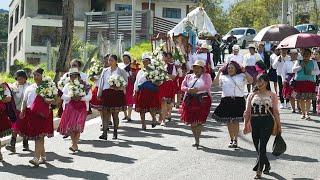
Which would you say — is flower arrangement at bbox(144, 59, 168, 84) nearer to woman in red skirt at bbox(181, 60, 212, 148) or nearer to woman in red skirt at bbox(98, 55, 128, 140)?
woman in red skirt at bbox(98, 55, 128, 140)

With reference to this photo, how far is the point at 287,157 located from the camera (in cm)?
1114

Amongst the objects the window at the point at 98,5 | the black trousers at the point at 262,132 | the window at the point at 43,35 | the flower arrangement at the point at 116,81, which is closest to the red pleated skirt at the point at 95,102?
the flower arrangement at the point at 116,81

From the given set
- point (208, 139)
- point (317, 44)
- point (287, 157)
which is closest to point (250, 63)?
point (317, 44)

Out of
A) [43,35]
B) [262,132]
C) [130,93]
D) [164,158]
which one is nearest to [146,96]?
[130,93]

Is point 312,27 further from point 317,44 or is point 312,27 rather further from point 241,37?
point 317,44

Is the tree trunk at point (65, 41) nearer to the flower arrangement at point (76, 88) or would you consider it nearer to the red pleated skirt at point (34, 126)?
the flower arrangement at point (76, 88)

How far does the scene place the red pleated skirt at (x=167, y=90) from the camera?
599 inches

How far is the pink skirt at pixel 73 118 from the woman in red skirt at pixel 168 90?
3.48 m

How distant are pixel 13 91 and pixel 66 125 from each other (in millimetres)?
1486

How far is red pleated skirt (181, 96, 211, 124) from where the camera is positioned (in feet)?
38.7

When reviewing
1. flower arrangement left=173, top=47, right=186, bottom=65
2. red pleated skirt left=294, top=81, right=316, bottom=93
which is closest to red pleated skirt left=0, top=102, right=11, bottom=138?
flower arrangement left=173, top=47, right=186, bottom=65

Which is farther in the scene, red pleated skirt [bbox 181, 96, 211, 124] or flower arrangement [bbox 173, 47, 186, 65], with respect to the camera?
flower arrangement [bbox 173, 47, 186, 65]

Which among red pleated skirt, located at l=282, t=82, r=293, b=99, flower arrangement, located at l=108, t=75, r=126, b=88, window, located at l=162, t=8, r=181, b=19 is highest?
window, located at l=162, t=8, r=181, b=19

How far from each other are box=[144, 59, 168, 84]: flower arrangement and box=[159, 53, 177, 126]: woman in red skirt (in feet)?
2.82
